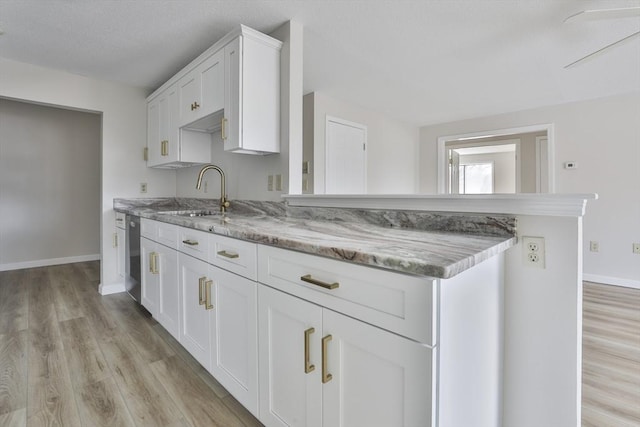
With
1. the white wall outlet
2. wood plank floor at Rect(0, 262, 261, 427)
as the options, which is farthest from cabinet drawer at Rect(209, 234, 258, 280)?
the white wall outlet

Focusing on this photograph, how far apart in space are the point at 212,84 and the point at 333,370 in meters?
2.07

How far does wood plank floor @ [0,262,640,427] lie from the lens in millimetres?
1458

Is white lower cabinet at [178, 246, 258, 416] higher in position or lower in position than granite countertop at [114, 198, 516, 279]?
lower

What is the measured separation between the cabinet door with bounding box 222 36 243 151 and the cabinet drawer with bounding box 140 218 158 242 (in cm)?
77

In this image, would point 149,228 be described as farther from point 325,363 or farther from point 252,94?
point 325,363

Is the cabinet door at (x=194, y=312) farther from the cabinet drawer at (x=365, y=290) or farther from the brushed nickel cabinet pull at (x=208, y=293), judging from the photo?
the cabinet drawer at (x=365, y=290)

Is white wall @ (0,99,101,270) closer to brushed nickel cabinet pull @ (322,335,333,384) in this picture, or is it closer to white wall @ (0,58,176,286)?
white wall @ (0,58,176,286)

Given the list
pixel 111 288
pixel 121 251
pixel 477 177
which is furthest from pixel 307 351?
pixel 477 177

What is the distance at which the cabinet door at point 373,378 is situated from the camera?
2.59 ft

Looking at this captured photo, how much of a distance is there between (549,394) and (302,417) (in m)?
0.89

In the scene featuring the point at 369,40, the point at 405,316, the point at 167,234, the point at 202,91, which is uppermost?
the point at 369,40

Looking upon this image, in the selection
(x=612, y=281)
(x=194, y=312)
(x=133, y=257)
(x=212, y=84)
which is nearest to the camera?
(x=194, y=312)

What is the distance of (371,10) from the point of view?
1.99 m

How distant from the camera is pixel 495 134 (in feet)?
14.9
